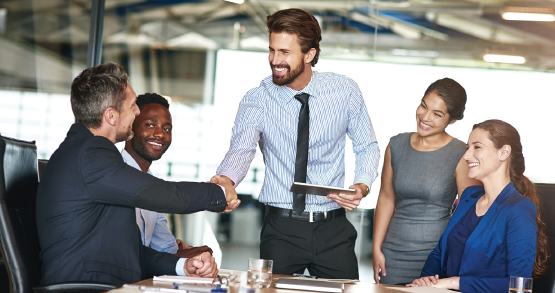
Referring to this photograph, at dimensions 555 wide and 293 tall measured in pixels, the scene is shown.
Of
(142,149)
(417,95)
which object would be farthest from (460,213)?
(417,95)

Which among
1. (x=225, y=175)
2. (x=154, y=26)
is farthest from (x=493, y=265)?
(x=154, y=26)

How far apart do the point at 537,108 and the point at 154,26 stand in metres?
3.56

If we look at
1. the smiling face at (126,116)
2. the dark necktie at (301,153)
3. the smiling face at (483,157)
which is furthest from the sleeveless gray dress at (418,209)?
the smiling face at (126,116)

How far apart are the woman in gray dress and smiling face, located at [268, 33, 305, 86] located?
871mm

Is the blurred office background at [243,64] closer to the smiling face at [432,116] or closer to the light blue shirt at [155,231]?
the smiling face at [432,116]

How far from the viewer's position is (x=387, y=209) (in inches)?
122

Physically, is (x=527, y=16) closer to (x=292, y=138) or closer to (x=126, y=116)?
(x=292, y=138)

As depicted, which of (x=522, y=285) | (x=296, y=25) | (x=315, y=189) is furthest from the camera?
(x=296, y=25)

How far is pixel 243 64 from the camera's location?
16.6 feet

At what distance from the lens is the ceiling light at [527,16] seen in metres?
4.80

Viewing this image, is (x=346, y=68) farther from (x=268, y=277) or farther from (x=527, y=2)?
(x=268, y=277)

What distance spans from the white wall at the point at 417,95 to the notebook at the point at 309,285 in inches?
118

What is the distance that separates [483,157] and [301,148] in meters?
0.85

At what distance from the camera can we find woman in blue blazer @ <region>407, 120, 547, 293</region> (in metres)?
2.17
